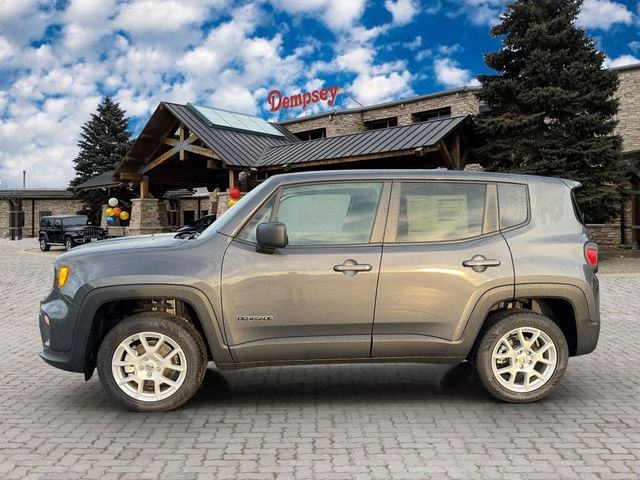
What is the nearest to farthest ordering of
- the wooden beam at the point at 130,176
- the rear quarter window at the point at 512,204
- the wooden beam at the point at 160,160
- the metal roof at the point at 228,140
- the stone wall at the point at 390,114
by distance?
1. the rear quarter window at the point at 512,204
2. the metal roof at the point at 228,140
3. the wooden beam at the point at 160,160
4. the wooden beam at the point at 130,176
5. the stone wall at the point at 390,114

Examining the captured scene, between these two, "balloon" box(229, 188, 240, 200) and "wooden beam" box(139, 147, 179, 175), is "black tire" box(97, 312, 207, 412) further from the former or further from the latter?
"wooden beam" box(139, 147, 179, 175)

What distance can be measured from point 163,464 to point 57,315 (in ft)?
5.70

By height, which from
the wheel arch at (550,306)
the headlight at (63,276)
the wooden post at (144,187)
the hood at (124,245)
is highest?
the wooden post at (144,187)

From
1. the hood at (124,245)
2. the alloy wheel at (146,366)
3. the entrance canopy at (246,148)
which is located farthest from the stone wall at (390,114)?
the alloy wheel at (146,366)

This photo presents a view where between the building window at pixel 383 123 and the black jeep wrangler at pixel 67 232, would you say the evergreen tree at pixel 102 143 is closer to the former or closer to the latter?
the black jeep wrangler at pixel 67 232

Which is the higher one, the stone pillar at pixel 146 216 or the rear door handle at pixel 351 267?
the stone pillar at pixel 146 216

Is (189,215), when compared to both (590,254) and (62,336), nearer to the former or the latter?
(62,336)

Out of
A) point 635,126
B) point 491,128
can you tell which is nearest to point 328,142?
point 491,128

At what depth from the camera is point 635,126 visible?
27875mm

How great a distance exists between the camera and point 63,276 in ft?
16.4

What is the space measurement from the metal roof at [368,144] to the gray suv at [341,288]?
44.4 feet

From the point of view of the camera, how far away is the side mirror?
15.3 ft

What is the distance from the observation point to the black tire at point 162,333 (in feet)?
15.8

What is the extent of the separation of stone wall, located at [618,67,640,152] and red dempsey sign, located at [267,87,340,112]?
16.2 m
